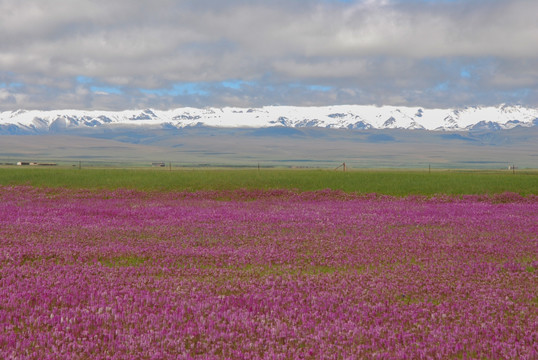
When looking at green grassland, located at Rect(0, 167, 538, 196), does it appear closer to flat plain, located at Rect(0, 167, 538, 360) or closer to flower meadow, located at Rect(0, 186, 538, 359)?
flat plain, located at Rect(0, 167, 538, 360)

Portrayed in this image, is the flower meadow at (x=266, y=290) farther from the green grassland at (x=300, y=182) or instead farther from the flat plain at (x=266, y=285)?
the green grassland at (x=300, y=182)

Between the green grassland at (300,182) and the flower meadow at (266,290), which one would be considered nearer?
the flower meadow at (266,290)

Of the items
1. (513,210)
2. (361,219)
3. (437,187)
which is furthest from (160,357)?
(437,187)

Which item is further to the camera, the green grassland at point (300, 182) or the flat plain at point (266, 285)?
the green grassland at point (300, 182)

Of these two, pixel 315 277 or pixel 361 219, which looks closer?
pixel 315 277

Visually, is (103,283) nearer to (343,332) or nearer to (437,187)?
(343,332)

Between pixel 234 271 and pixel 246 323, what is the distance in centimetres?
488

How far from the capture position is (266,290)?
40.4ft

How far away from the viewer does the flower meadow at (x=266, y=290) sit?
8875 mm

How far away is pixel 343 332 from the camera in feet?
31.3

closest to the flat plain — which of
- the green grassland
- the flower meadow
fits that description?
the flower meadow

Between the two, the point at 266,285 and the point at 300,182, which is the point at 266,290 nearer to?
Result: the point at 266,285

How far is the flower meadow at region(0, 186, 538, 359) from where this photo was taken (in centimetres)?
888

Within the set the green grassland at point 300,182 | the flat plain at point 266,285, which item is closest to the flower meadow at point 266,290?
the flat plain at point 266,285
